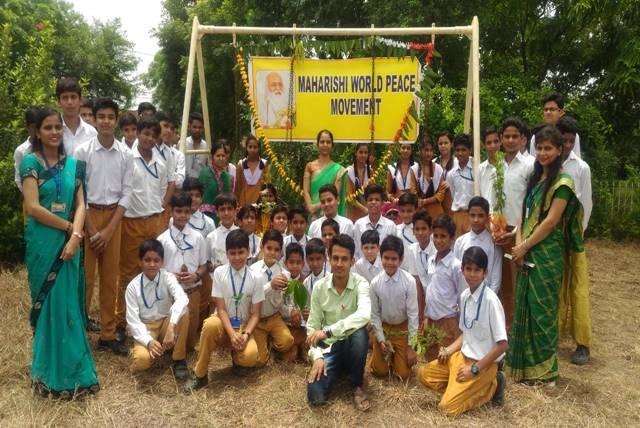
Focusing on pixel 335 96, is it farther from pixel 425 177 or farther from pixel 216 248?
pixel 216 248

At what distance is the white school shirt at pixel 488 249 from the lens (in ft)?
14.5

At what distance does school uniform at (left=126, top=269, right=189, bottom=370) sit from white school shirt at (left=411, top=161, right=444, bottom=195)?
275cm

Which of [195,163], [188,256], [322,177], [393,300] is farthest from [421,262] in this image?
[195,163]

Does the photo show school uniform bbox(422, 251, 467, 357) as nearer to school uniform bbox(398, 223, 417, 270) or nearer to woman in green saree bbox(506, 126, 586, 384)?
woman in green saree bbox(506, 126, 586, 384)

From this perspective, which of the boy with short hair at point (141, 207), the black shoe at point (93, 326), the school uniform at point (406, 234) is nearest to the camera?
the boy with short hair at point (141, 207)

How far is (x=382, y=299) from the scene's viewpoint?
404cm

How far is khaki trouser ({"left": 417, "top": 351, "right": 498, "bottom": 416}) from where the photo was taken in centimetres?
347

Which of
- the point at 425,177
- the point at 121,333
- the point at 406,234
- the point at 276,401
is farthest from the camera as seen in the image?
the point at 425,177

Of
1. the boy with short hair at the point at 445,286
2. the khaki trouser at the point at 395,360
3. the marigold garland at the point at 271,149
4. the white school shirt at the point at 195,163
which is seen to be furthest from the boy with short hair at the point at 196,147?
the khaki trouser at the point at 395,360

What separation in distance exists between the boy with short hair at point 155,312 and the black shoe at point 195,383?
0.11 metres

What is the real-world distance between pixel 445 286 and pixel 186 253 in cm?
201

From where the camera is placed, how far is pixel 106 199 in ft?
14.3

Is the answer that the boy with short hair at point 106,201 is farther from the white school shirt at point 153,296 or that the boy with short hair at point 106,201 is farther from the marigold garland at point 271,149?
the marigold garland at point 271,149

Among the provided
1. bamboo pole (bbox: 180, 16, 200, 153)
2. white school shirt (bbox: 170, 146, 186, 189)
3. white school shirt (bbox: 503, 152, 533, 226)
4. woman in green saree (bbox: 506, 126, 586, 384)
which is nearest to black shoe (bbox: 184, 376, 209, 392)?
white school shirt (bbox: 170, 146, 186, 189)
